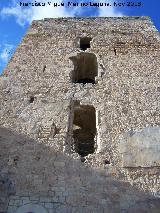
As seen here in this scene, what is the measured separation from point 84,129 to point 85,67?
7.41ft

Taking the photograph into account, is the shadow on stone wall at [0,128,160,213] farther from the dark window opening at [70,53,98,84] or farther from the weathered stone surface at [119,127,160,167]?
the dark window opening at [70,53,98,84]

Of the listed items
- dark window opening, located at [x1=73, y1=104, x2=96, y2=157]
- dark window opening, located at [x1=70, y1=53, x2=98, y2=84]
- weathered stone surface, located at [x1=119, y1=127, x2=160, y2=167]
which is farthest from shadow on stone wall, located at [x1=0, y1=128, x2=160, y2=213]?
dark window opening, located at [x1=70, y1=53, x2=98, y2=84]

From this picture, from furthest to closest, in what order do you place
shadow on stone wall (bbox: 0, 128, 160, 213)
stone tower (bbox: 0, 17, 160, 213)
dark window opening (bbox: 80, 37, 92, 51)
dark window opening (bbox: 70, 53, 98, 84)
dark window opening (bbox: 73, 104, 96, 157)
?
dark window opening (bbox: 80, 37, 92, 51) < dark window opening (bbox: 70, 53, 98, 84) < dark window opening (bbox: 73, 104, 96, 157) < stone tower (bbox: 0, 17, 160, 213) < shadow on stone wall (bbox: 0, 128, 160, 213)

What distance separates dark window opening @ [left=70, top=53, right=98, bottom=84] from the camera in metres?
10.9

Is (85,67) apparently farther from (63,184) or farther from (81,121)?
(63,184)

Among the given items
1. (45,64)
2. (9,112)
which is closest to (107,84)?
(45,64)

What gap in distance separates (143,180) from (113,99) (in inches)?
99.8

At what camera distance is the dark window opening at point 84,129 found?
352 inches

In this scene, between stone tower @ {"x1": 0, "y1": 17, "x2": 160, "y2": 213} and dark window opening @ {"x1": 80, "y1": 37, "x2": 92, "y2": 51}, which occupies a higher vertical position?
dark window opening @ {"x1": 80, "y1": 37, "x2": 92, "y2": 51}

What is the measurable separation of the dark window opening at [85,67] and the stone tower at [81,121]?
30 millimetres

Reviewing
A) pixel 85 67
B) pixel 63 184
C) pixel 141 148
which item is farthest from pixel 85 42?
pixel 63 184

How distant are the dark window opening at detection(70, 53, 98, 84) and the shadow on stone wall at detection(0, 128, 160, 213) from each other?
388 centimetres

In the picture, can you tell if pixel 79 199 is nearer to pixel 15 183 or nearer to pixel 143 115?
pixel 15 183

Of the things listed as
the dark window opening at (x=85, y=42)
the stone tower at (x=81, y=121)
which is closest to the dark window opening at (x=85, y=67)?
the stone tower at (x=81, y=121)
